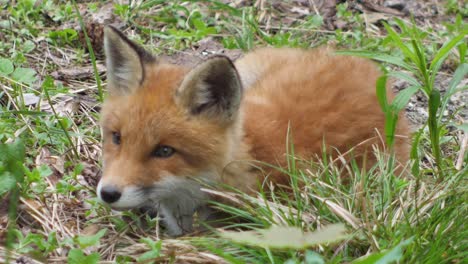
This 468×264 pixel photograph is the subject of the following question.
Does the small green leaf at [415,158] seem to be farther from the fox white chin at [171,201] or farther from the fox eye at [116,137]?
the fox eye at [116,137]

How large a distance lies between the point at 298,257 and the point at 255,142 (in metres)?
1.16

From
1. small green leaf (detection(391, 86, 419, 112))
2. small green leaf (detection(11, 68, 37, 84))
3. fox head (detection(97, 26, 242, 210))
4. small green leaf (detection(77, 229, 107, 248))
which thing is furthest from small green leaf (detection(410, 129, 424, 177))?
small green leaf (detection(11, 68, 37, 84))

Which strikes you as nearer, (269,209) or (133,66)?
(269,209)

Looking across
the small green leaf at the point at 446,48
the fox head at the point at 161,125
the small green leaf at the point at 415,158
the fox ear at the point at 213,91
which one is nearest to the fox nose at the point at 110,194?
the fox head at the point at 161,125

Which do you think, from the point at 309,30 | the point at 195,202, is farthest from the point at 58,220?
the point at 309,30

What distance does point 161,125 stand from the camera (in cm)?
468

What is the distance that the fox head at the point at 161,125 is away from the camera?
4.57 meters

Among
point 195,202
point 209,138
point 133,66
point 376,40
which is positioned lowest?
point 376,40

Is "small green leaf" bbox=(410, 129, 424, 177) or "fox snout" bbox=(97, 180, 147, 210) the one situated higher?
"fox snout" bbox=(97, 180, 147, 210)

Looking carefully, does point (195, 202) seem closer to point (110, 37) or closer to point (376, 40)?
point (110, 37)

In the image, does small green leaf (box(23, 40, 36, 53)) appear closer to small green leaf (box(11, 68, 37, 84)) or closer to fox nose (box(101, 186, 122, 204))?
small green leaf (box(11, 68, 37, 84))

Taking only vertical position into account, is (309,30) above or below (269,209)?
below

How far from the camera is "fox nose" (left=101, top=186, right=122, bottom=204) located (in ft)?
14.4

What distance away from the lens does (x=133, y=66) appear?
4.97m
